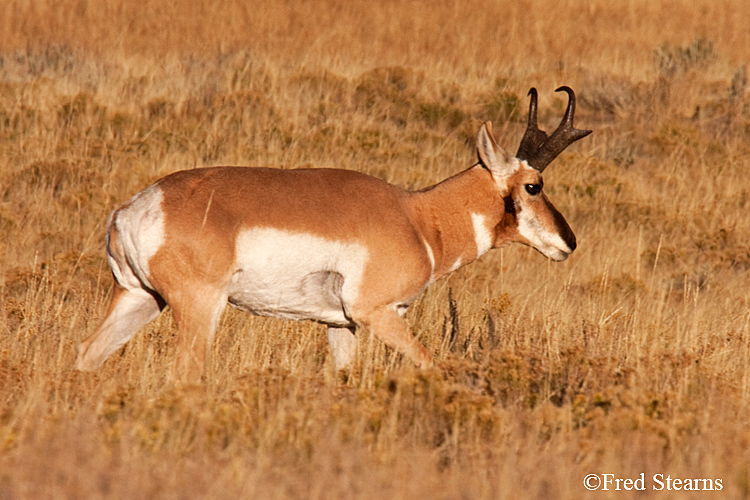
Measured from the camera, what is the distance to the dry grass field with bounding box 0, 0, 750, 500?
3979mm

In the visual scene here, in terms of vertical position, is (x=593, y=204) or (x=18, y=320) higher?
(x=593, y=204)

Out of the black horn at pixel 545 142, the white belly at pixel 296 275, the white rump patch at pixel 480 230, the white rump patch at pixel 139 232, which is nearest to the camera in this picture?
the white rump patch at pixel 139 232

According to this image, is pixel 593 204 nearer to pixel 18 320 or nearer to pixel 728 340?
pixel 728 340

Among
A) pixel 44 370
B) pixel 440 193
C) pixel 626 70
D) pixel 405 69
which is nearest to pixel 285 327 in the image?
pixel 440 193

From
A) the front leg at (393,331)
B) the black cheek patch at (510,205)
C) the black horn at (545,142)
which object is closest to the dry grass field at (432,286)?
the front leg at (393,331)

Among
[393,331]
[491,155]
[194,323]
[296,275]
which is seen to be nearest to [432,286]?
[491,155]

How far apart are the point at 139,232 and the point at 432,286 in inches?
156

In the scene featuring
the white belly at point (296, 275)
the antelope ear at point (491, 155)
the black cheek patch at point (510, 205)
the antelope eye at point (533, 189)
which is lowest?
the white belly at point (296, 275)

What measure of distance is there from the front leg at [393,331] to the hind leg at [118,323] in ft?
3.80

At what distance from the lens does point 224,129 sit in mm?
12852

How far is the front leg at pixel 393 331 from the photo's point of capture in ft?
17.7

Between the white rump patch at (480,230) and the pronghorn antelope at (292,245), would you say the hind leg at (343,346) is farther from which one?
the white rump patch at (480,230)

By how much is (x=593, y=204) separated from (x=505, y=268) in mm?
2373

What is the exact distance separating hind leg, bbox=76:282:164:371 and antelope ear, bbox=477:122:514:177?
6.85ft
